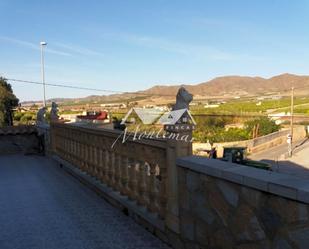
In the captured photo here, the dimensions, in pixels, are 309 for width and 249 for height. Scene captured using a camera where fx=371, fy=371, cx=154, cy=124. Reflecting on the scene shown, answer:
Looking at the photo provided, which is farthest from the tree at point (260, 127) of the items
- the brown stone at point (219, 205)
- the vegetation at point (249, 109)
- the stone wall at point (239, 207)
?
the brown stone at point (219, 205)

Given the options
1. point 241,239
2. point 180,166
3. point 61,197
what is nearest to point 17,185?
point 61,197

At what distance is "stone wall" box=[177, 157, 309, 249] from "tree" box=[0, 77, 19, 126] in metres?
34.1

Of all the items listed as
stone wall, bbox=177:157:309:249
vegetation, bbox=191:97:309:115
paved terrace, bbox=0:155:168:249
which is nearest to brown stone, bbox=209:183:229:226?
stone wall, bbox=177:157:309:249

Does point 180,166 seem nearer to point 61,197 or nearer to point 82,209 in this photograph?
point 82,209

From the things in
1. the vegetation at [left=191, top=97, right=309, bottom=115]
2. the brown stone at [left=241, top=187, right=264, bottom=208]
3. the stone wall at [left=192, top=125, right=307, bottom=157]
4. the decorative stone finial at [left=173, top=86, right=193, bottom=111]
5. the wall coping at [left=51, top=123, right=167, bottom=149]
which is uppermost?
the decorative stone finial at [left=173, top=86, right=193, bottom=111]

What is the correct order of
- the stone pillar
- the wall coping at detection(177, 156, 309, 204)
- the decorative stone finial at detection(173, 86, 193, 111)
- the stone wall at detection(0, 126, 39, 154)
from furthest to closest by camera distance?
the stone wall at detection(0, 126, 39, 154) < the decorative stone finial at detection(173, 86, 193, 111) < the stone pillar < the wall coping at detection(177, 156, 309, 204)

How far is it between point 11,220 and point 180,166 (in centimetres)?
311

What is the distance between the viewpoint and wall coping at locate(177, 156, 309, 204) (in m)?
2.46

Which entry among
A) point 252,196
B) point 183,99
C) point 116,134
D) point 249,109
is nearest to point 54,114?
point 116,134

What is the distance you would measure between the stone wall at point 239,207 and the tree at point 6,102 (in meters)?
34.1

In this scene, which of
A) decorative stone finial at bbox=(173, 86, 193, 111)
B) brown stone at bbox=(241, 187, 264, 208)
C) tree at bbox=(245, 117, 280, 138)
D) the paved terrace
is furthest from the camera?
tree at bbox=(245, 117, 280, 138)

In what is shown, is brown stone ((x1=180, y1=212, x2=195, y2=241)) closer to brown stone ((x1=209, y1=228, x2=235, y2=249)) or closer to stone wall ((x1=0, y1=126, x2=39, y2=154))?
brown stone ((x1=209, y1=228, x2=235, y2=249))

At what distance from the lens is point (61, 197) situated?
696 cm

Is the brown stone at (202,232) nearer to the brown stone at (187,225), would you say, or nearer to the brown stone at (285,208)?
the brown stone at (187,225)
